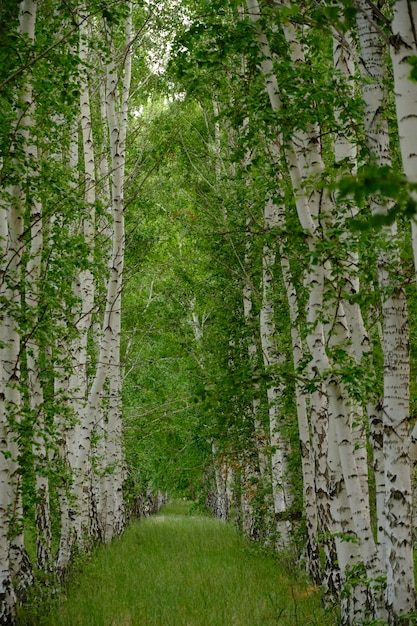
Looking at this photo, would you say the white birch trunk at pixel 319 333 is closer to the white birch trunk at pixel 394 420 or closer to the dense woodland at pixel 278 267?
the dense woodland at pixel 278 267

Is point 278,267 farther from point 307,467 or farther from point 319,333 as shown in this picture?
point 319,333

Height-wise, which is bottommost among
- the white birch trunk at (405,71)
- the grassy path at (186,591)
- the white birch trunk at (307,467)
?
the grassy path at (186,591)

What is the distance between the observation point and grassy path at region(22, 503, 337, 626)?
7336 mm

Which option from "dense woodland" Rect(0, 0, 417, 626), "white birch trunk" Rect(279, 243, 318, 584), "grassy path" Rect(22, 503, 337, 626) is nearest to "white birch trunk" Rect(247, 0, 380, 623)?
"dense woodland" Rect(0, 0, 417, 626)

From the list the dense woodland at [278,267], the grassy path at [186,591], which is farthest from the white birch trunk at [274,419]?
the grassy path at [186,591]

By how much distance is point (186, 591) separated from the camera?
29.5 ft

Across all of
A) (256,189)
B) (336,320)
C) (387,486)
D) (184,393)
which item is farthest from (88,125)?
(184,393)

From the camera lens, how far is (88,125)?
10609 millimetres

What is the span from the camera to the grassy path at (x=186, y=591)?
24.1ft

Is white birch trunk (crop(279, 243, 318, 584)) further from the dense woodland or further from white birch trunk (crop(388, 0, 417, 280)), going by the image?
white birch trunk (crop(388, 0, 417, 280))

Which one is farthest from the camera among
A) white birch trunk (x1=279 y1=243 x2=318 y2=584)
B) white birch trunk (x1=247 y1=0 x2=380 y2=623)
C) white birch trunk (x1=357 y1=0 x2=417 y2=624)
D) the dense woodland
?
white birch trunk (x1=279 y1=243 x2=318 y2=584)

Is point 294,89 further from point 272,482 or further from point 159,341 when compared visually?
point 159,341

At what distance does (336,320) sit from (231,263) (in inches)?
346

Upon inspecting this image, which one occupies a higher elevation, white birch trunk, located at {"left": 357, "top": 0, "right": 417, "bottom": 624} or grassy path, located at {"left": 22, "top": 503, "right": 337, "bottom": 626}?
white birch trunk, located at {"left": 357, "top": 0, "right": 417, "bottom": 624}
